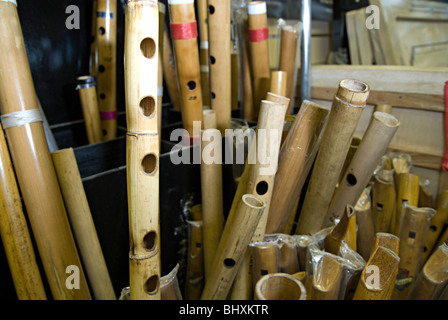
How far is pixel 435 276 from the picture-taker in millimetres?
771

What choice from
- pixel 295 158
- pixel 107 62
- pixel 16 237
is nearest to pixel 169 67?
pixel 107 62

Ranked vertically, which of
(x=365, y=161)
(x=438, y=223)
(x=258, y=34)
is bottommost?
(x=438, y=223)

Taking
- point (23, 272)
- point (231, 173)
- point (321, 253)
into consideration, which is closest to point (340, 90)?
point (321, 253)

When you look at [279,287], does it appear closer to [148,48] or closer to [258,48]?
[148,48]

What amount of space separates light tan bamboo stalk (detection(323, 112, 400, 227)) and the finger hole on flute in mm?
566

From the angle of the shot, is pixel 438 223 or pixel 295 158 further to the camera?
pixel 438 223

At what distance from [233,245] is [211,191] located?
0.80 ft

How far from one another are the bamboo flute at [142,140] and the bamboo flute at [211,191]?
0.33 m

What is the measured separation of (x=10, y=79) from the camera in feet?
2.54

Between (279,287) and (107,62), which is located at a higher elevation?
(107,62)

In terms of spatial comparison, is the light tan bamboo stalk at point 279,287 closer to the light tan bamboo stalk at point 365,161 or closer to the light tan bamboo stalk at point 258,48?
the light tan bamboo stalk at point 365,161

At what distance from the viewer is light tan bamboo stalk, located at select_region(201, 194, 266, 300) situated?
2.42 ft

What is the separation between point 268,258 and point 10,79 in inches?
29.8

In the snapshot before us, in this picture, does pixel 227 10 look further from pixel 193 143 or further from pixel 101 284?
pixel 101 284
